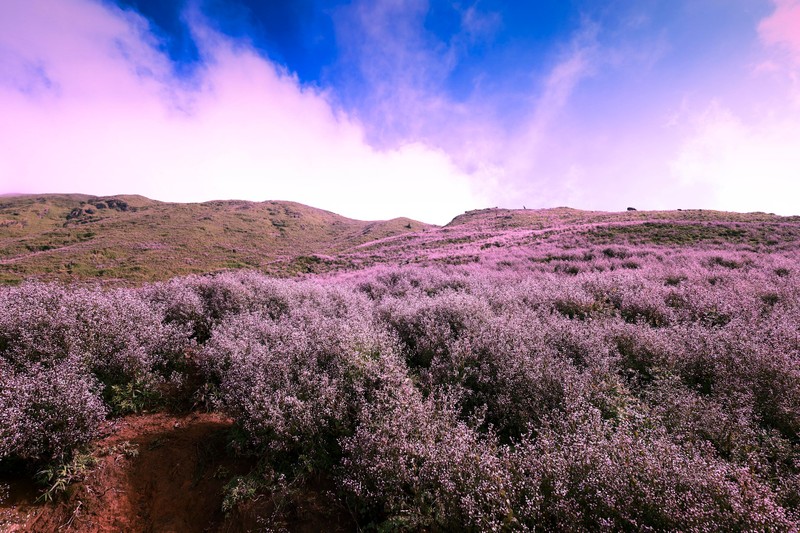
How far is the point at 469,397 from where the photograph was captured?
5.49 metres

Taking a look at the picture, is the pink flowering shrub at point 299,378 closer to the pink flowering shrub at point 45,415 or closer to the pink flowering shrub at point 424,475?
the pink flowering shrub at point 424,475

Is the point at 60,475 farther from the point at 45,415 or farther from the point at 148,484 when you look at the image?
the point at 148,484

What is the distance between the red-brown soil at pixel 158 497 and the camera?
12.9 feet

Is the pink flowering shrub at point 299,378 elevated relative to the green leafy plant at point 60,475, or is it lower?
elevated

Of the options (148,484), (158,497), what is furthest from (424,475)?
(148,484)

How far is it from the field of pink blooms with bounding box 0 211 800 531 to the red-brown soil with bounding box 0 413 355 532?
0.30 meters

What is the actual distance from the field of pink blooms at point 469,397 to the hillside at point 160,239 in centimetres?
1805

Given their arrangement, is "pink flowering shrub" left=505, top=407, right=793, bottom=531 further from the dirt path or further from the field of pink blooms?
the dirt path

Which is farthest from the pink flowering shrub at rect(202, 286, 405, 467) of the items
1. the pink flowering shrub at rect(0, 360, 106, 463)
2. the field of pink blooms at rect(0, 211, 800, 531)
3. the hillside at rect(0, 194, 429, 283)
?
the hillside at rect(0, 194, 429, 283)

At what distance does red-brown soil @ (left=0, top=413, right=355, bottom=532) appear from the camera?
3941 mm

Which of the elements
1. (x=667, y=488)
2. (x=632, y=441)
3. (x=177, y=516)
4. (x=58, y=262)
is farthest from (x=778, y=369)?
(x=58, y=262)

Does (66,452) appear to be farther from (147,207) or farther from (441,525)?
(147,207)

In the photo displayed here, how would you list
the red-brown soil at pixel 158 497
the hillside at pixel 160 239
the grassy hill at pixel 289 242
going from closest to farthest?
1. the red-brown soil at pixel 158 497
2. the grassy hill at pixel 289 242
3. the hillside at pixel 160 239

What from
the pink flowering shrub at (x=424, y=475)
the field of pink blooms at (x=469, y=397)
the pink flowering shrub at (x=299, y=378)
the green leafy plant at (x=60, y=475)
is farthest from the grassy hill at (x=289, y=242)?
the green leafy plant at (x=60, y=475)
